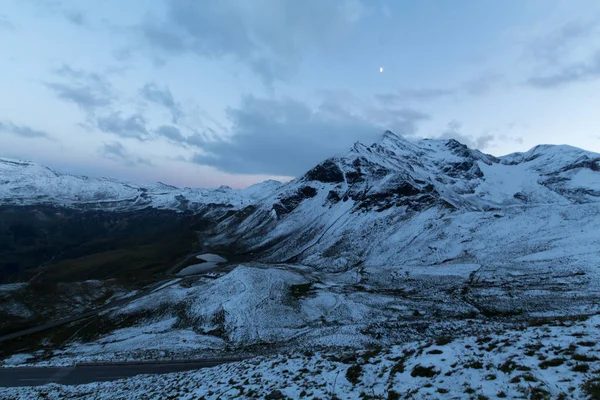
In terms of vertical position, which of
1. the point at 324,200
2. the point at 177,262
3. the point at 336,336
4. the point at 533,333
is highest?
the point at 324,200

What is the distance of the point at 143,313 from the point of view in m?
58.9

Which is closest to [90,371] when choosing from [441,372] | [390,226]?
[441,372]

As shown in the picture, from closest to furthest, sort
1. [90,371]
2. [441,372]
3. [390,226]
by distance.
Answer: [441,372], [90,371], [390,226]

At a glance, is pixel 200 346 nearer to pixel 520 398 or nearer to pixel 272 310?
pixel 272 310

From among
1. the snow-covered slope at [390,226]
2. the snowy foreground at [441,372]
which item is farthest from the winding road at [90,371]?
the snow-covered slope at [390,226]

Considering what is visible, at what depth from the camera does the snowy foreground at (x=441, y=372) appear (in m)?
10.8

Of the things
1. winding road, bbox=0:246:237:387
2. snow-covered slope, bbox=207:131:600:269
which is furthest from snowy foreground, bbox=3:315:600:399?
snow-covered slope, bbox=207:131:600:269

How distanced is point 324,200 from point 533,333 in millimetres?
158126

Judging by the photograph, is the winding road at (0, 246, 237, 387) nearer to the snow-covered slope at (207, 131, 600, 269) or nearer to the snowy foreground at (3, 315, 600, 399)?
the snowy foreground at (3, 315, 600, 399)

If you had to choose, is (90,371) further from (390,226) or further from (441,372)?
(390,226)

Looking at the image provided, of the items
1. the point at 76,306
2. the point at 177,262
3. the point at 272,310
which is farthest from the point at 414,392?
the point at 177,262

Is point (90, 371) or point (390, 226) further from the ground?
point (390, 226)

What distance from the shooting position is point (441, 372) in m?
13.1

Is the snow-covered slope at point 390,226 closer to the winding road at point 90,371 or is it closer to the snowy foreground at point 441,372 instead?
the snowy foreground at point 441,372
